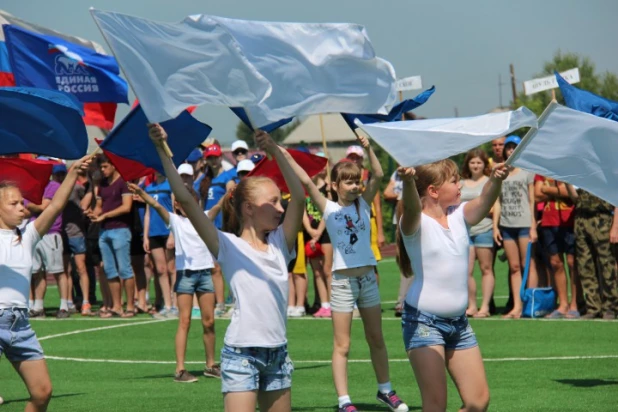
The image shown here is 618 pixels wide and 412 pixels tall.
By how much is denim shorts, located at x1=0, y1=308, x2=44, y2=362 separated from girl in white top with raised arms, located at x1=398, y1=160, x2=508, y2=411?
2865mm

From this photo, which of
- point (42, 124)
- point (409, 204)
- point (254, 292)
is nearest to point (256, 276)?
point (254, 292)

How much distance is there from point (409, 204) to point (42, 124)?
11.7ft

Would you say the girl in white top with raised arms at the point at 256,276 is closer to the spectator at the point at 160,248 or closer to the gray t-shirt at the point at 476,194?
the gray t-shirt at the point at 476,194

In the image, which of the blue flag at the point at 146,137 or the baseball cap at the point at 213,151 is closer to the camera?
the blue flag at the point at 146,137

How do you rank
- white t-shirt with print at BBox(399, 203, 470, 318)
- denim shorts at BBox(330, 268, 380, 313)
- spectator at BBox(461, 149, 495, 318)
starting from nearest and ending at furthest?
1. white t-shirt with print at BBox(399, 203, 470, 318)
2. denim shorts at BBox(330, 268, 380, 313)
3. spectator at BBox(461, 149, 495, 318)

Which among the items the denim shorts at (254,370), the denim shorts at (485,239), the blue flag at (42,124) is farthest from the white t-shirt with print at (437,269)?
the denim shorts at (485,239)

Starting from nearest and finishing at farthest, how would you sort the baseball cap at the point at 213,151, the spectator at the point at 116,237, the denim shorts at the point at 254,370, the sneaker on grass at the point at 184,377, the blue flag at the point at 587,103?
the denim shorts at the point at 254,370, the blue flag at the point at 587,103, the sneaker on grass at the point at 184,377, the spectator at the point at 116,237, the baseball cap at the point at 213,151

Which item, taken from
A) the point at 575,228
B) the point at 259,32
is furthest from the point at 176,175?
the point at 575,228

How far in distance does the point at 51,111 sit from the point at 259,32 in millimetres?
2477

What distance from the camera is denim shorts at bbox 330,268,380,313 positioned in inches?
392

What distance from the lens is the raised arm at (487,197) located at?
292 inches

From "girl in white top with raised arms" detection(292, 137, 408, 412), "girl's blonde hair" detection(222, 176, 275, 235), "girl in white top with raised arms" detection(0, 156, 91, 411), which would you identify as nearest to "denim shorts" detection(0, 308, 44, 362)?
"girl in white top with raised arms" detection(0, 156, 91, 411)

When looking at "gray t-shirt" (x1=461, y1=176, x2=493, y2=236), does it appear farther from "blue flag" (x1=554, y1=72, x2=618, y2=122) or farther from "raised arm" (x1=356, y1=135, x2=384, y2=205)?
"raised arm" (x1=356, y1=135, x2=384, y2=205)

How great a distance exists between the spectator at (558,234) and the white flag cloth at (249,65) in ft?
28.2
